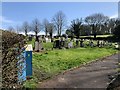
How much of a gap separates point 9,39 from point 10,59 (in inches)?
20.3

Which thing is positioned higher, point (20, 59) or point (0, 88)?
point (20, 59)

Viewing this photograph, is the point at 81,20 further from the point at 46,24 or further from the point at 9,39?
the point at 9,39

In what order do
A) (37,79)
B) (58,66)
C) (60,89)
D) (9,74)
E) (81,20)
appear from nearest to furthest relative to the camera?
(9,74)
(60,89)
(37,79)
(58,66)
(81,20)

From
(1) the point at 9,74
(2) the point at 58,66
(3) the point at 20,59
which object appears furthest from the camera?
(2) the point at 58,66

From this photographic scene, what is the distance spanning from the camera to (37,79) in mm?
11141

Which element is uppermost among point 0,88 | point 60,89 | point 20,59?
point 20,59

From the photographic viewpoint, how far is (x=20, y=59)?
7090mm

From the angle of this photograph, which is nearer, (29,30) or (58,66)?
(58,66)

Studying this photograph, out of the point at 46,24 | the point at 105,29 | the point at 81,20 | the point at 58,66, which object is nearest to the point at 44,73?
the point at 58,66

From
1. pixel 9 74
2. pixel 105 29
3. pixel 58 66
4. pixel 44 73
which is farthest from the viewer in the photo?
pixel 105 29

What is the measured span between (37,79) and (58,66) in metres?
4.22

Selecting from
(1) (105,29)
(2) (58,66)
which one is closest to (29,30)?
(1) (105,29)

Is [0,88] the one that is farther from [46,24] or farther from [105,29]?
[105,29]

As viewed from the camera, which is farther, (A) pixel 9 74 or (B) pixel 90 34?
(B) pixel 90 34
